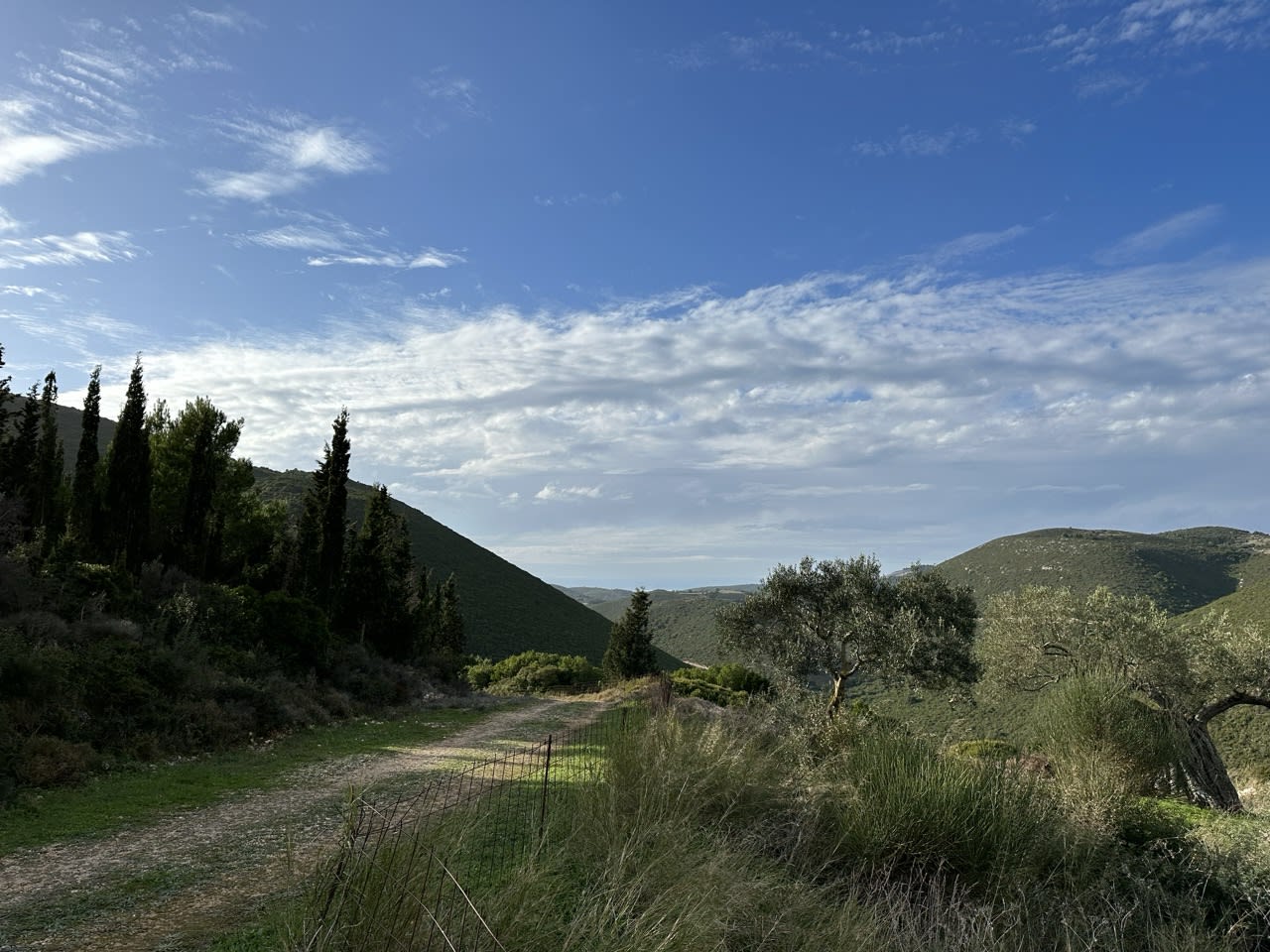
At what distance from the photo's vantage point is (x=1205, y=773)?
1845cm

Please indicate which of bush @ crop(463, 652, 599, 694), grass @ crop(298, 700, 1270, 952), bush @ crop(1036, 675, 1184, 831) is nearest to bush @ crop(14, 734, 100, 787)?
grass @ crop(298, 700, 1270, 952)

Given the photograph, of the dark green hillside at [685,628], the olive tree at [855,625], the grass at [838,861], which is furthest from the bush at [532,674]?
the dark green hillside at [685,628]

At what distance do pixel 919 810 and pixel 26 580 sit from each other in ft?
63.1

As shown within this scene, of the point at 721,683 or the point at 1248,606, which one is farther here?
the point at 1248,606

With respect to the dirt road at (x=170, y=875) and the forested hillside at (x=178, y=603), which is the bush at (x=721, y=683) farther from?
the dirt road at (x=170, y=875)

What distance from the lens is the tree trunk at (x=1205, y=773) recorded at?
16.8 metres

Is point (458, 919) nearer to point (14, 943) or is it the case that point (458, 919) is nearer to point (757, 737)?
point (14, 943)

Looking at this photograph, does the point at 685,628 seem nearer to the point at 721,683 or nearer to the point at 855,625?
the point at 721,683

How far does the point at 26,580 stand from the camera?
1750 centimetres

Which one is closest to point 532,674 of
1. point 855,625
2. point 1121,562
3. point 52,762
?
point 855,625

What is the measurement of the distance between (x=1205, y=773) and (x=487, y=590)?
58.6m

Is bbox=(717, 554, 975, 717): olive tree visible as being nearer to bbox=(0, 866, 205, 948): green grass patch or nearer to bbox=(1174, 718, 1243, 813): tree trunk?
bbox=(1174, 718, 1243, 813): tree trunk

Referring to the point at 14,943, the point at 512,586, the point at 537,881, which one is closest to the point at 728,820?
the point at 537,881

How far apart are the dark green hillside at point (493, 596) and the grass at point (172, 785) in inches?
1671
